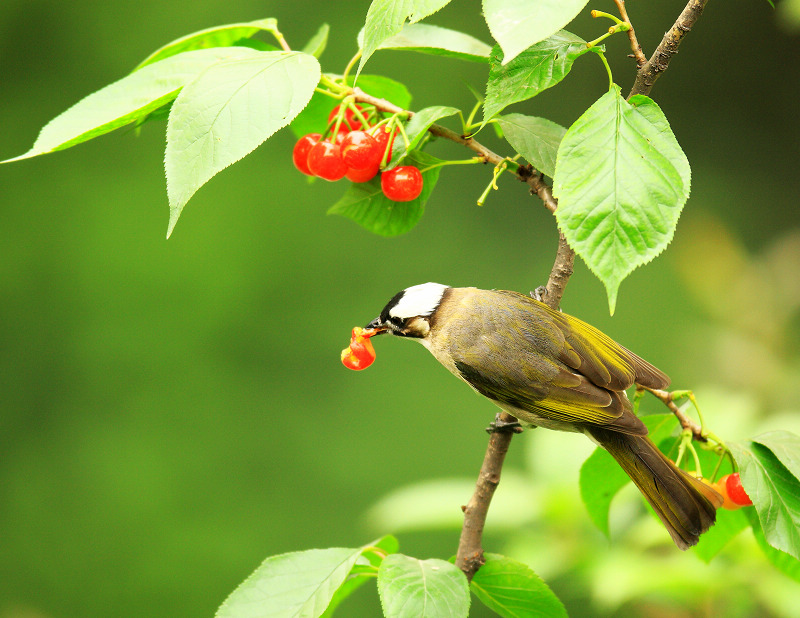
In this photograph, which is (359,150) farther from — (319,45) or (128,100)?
(128,100)

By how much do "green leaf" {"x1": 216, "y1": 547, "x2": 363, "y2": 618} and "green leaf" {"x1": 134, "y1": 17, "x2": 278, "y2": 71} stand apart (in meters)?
0.74

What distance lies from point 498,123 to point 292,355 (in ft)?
11.8

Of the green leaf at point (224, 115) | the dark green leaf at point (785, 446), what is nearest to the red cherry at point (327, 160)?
the green leaf at point (224, 115)

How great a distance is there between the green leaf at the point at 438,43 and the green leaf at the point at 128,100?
0.76 ft

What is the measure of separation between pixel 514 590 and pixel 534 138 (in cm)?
61

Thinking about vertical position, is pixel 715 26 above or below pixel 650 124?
below

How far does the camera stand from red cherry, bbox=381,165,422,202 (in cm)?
120

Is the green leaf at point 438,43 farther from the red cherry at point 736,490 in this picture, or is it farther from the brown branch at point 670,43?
the red cherry at point 736,490

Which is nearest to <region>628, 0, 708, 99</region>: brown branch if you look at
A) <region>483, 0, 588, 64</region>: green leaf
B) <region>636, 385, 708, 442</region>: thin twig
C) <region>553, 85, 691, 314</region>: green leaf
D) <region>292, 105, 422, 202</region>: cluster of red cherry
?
<region>553, 85, 691, 314</region>: green leaf

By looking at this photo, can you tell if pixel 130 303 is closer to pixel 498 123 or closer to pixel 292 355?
pixel 292 355

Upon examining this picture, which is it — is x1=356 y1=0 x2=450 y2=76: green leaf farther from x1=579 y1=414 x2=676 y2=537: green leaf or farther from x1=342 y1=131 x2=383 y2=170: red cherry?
x1=579 y1=414 x2=676 y2=537: green leaf

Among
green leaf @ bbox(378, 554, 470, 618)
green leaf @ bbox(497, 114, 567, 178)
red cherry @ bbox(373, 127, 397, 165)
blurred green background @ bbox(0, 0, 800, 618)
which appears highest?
red cherry @ bbox(373, 127, 397, 165)

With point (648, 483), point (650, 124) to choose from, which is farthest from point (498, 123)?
point (648, 483)

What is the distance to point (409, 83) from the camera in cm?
481
